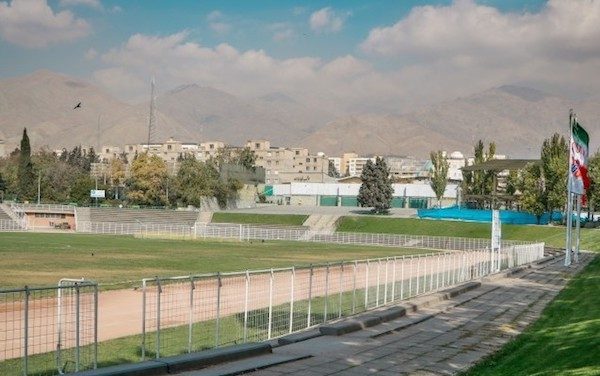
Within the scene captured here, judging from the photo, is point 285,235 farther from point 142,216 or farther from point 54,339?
point 54,339

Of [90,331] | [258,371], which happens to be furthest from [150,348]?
[258,371]

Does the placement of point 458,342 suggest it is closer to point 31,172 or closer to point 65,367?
point 65,367

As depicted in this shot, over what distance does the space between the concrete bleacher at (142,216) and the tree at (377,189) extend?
A: 99.2 ft

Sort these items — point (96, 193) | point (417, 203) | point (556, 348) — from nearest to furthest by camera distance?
point (556, 348)
point (96, 193)
point (417, 203)

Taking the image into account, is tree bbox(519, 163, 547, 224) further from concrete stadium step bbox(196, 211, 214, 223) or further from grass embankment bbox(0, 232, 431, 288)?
concrete stadium step bbox(196, 211, 214, 223)

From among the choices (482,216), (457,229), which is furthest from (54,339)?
(482,216)

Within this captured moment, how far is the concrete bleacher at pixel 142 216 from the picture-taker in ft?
400

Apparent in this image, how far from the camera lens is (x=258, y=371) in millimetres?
15188

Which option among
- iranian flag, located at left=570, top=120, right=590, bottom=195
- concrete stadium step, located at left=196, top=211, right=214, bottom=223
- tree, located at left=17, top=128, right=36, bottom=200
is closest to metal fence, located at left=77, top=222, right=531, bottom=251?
concrete stadium step, located at left=196, top=211, right=214, bottom=223

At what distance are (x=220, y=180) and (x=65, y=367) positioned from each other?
13073 centimetres

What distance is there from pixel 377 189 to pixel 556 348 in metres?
118

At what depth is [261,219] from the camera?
4926 inches

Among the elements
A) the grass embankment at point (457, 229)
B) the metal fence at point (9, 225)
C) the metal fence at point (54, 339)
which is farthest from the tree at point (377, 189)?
the metal fence at point (54, 339)

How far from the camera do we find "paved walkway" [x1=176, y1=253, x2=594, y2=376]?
15836 millimetres
